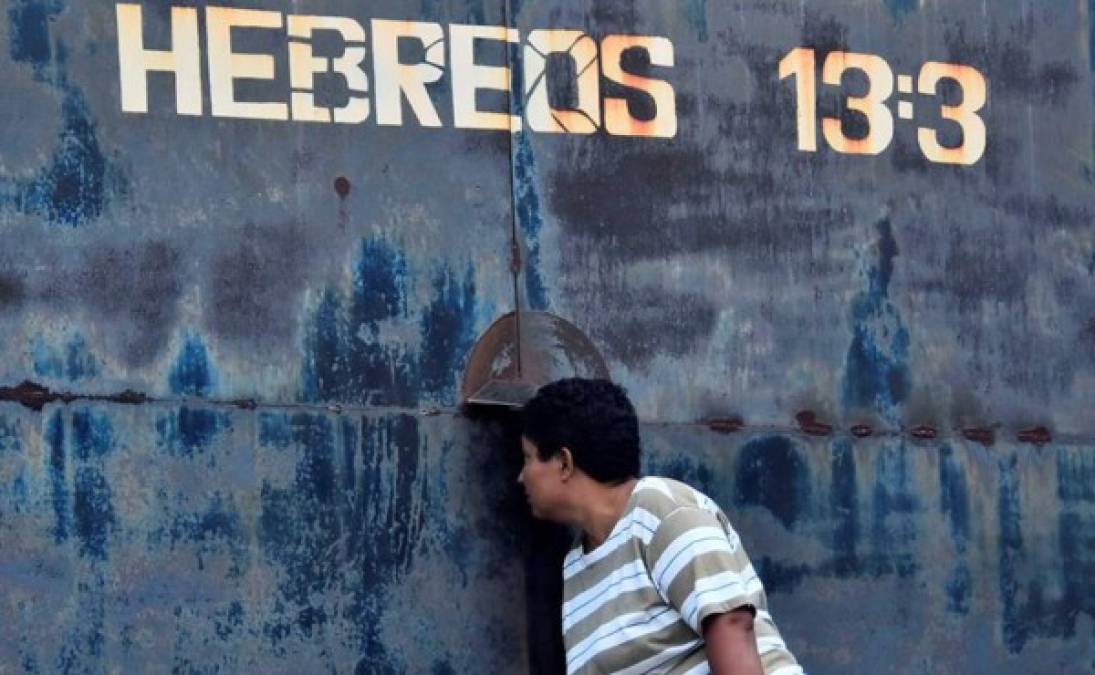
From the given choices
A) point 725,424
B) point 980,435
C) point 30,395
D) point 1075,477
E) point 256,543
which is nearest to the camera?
point 30,395

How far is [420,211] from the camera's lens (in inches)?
167

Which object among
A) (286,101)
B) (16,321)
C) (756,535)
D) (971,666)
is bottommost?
(971,666)

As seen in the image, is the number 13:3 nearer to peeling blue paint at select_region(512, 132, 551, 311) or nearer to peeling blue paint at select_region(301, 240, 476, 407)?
peeling blue paint at select_region(512, 132, 551, 311)

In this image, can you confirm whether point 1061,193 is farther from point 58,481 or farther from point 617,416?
point 58,481

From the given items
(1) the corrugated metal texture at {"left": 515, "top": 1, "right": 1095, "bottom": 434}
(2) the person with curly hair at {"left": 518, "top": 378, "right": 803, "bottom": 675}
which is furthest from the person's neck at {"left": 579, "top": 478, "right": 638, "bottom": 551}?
(1) the corrugated metal texture at {"left": 515, "top": 1, "right": 1095, "bottom": 434}

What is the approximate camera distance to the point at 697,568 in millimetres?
3637

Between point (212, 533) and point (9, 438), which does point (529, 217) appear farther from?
point (9, 438)

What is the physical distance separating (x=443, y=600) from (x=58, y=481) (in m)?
0.72

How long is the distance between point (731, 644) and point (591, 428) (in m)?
0.46

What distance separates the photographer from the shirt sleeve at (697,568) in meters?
3.61

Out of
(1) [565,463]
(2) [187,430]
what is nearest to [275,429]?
(2) [187,430]

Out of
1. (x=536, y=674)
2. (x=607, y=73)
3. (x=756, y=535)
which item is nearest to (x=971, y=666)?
(x=756, y=535)

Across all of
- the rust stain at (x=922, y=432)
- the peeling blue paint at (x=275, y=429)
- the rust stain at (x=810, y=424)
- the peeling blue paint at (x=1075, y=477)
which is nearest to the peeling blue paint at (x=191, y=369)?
the peeling blue paint at (x=275, y=429)

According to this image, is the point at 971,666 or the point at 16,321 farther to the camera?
the point at 971,666
